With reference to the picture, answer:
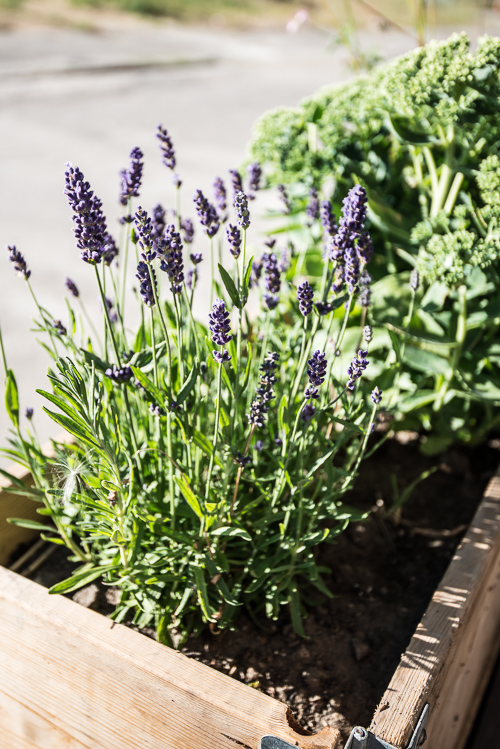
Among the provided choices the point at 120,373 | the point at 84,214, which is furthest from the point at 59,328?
the point at 84,214

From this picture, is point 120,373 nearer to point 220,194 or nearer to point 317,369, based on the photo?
point 317,369

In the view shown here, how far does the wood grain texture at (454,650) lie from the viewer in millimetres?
1055

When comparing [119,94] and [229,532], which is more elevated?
[229,532]

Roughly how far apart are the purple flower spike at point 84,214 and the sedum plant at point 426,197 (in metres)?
0.60

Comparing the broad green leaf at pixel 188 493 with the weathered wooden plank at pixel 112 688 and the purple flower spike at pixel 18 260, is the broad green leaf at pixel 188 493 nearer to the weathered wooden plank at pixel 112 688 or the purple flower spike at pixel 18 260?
the weathered wooden plank at pixel 112 688

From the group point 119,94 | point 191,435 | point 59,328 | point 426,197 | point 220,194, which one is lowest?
point 119,94

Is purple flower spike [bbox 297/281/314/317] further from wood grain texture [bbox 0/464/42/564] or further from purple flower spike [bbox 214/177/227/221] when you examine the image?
wood grain texture [bbox 0/464/42/564]

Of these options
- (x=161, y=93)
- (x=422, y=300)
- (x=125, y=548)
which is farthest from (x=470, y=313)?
(x=161, y=93)

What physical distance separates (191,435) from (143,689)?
1.40 ft

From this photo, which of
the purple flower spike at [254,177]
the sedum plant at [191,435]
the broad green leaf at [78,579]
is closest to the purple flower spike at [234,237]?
the sedum plant at [191,435]

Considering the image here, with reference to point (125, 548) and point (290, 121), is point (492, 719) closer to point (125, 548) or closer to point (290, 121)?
point (125, 548)

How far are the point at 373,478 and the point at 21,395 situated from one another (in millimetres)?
1559

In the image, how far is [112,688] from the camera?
42.4 inches

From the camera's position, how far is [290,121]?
6.01 feet
